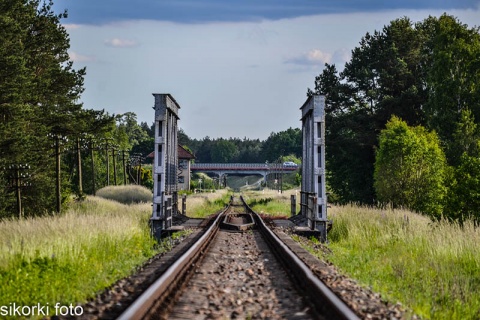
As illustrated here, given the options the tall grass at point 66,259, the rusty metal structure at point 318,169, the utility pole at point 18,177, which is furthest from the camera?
the utility pole at point 18,177

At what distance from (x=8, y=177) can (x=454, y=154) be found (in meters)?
28.4

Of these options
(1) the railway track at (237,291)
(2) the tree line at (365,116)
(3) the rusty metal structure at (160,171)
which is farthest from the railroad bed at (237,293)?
(2) the tree line at (365,116)

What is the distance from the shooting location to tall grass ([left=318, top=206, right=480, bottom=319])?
897 centimetres

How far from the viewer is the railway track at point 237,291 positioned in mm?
7164

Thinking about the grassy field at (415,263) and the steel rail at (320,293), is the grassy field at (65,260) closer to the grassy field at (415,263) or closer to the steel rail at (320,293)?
the steel rail at (320,293)

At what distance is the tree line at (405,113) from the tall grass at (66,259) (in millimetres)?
19314

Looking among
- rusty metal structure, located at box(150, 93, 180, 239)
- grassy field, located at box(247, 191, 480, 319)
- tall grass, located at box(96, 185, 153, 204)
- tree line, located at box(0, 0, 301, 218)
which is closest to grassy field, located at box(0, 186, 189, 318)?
rusty metal structure, located at box(150, 93, 180, 239)

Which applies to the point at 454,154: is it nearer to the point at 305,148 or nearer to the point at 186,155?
the point at 305,148

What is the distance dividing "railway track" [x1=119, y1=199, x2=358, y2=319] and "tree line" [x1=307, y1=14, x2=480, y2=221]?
66.5ft

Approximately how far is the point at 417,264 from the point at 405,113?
4126 cm

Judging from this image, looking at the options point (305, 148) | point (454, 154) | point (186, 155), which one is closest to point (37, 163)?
point (305, 148)

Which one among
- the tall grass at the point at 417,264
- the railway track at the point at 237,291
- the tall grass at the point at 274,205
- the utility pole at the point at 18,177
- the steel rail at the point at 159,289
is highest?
the utility pole at the point at 18,177

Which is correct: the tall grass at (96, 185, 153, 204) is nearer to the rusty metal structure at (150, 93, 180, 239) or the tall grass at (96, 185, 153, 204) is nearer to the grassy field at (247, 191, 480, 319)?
the rusty metal structure at (150, 93, 180, 239)

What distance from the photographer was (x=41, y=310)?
7.51 m
